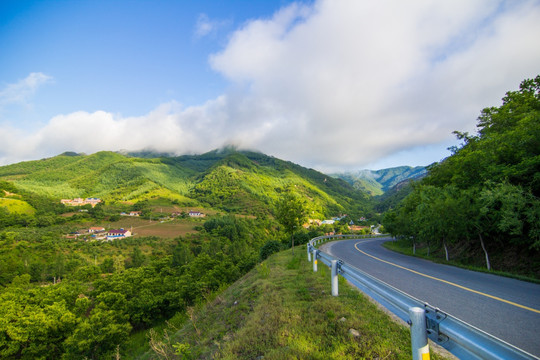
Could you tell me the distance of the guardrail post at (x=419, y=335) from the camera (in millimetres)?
2369

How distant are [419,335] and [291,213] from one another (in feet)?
50.1

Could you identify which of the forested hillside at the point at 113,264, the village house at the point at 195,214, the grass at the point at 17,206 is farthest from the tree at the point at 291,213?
the grass at the point at 17,206

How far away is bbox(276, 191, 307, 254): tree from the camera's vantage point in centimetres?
1759

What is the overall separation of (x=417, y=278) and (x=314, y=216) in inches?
5367

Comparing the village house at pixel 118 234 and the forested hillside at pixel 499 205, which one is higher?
the forested hillside at pixel 499 205

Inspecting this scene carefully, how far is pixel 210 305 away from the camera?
9.18 m

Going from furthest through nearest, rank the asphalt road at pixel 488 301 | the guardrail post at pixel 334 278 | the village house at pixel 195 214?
the village house at pixel 195 214
the guardrail post at pixel 334 278
the asphalt road at pixel 488 301

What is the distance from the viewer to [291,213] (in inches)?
693

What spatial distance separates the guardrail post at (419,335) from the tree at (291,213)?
15.0m

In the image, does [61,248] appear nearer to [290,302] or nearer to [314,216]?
[290,302]

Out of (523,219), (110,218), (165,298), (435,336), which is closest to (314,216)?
(110,218)

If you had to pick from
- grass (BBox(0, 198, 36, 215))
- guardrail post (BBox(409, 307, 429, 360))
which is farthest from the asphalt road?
grass (BBox(0, 198, 36, 215))

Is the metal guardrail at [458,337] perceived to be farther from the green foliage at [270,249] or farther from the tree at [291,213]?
the green foliage at [270,249]

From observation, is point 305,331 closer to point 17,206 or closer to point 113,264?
point 113,264
